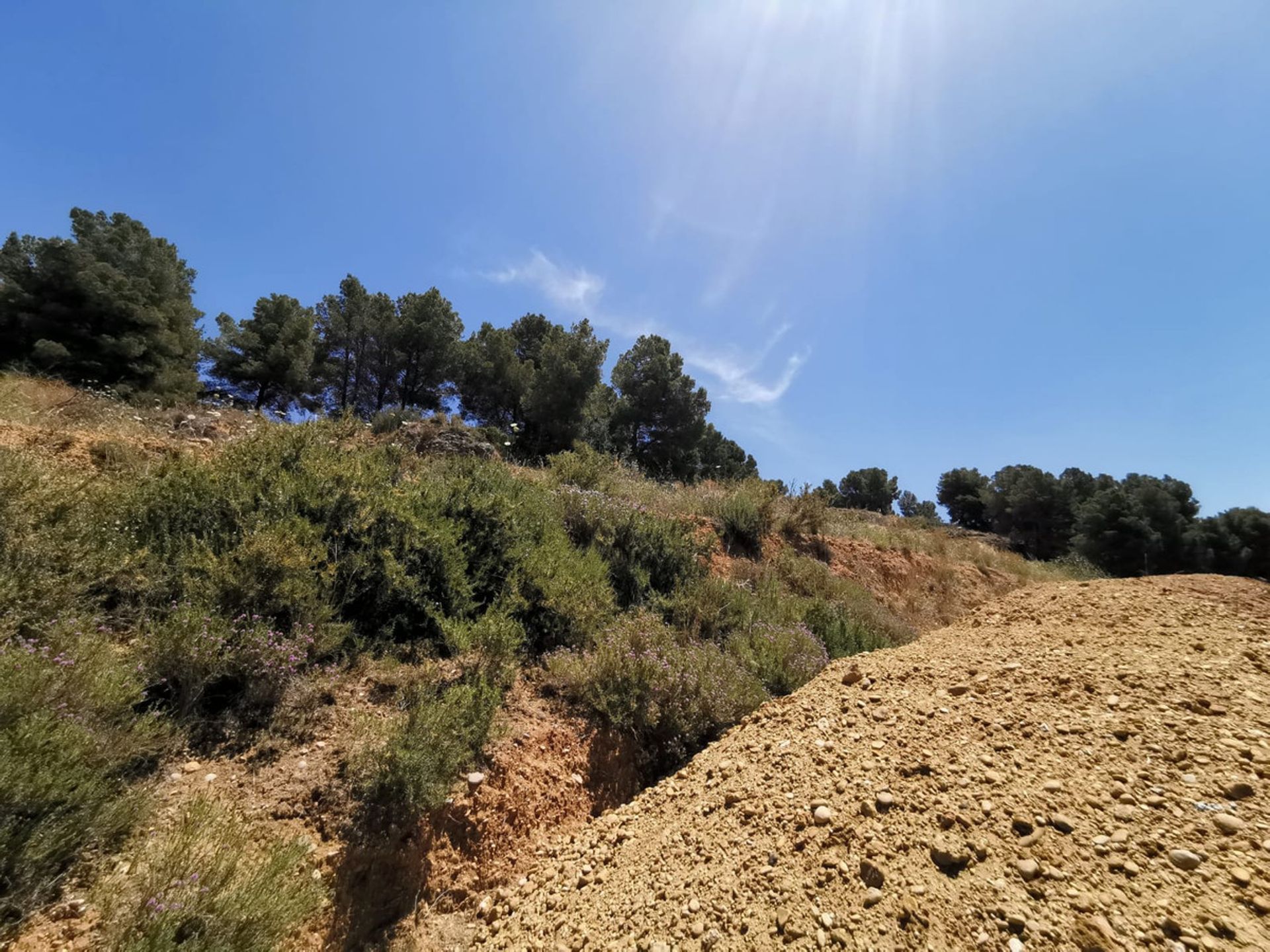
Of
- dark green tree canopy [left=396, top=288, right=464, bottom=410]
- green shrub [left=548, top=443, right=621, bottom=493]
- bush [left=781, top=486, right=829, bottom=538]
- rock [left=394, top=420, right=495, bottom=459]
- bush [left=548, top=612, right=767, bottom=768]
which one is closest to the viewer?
bush [left=548, top=612, right=767, bottom=768]

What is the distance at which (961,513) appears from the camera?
41969 millimetres

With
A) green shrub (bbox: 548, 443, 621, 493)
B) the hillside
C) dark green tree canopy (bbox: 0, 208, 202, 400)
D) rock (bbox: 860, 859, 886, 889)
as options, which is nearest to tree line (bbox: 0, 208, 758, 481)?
dark green tree canopy (bbox: 0, 208, 202, 400)

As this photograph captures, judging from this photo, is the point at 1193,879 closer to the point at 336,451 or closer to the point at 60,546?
the point at 60,546

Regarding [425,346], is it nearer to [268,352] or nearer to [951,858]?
[268,352]

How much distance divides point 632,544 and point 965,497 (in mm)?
44836

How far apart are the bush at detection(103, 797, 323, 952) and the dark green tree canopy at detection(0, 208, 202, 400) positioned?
1485cm

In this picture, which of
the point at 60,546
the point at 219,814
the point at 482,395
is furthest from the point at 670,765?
the point at 482,395

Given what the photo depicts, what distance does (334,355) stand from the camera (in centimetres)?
2336

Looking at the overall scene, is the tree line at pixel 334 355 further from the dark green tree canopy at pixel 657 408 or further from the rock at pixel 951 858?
the rock at pixel 951 858

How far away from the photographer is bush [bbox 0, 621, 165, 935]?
5.36 ft

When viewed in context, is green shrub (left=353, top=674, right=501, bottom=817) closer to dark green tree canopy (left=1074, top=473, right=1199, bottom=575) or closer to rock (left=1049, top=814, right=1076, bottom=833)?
rock (left=1049, top=814, right=1076, bottom=833)

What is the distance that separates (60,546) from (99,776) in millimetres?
1738

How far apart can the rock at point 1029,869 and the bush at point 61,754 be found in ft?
10.6

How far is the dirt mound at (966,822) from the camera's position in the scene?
5.20 ft
